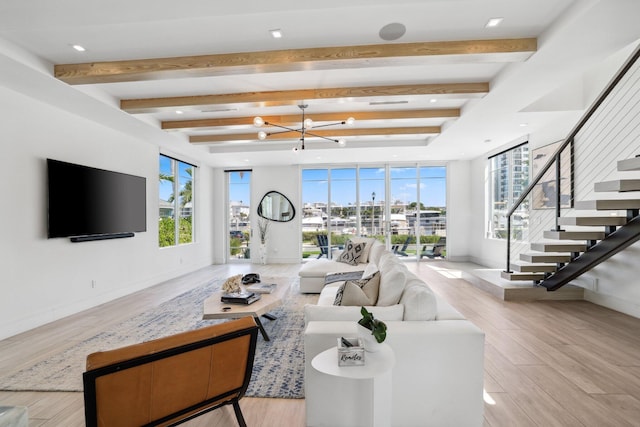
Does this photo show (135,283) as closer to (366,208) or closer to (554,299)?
(366,208)

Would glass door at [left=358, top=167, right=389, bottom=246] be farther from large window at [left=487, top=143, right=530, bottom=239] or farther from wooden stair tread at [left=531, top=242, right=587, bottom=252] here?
wooden stair tread at [left=531, top=242, right=587, bottom=252]

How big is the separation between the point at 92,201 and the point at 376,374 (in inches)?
183

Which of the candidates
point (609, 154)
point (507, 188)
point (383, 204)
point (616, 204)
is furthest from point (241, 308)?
point (507, 188)

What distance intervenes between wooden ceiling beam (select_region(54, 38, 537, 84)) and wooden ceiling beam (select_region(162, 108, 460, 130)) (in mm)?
1749

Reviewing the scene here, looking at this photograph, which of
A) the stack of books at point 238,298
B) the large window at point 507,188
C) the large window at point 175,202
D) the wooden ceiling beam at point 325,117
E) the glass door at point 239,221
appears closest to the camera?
the stack of books at point 238,298

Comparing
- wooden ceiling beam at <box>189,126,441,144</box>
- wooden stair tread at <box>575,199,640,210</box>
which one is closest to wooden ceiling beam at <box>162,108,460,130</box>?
wooden ceiling beam at <box>189,126,441,144</box>

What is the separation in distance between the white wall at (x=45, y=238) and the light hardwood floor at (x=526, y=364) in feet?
0.88

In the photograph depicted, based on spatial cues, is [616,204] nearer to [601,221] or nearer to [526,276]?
[601,221]

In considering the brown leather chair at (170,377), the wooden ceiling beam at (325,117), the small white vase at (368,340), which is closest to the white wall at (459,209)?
the wooden ceiling beam at (325,117)

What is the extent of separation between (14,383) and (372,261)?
4.01 meters

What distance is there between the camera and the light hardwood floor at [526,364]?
79.0 inches

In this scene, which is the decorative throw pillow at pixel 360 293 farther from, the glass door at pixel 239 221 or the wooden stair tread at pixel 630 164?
the glass door at pixel 239 221

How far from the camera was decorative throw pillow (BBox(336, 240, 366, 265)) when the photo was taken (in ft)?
17.3

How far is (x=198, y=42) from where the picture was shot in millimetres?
2889
